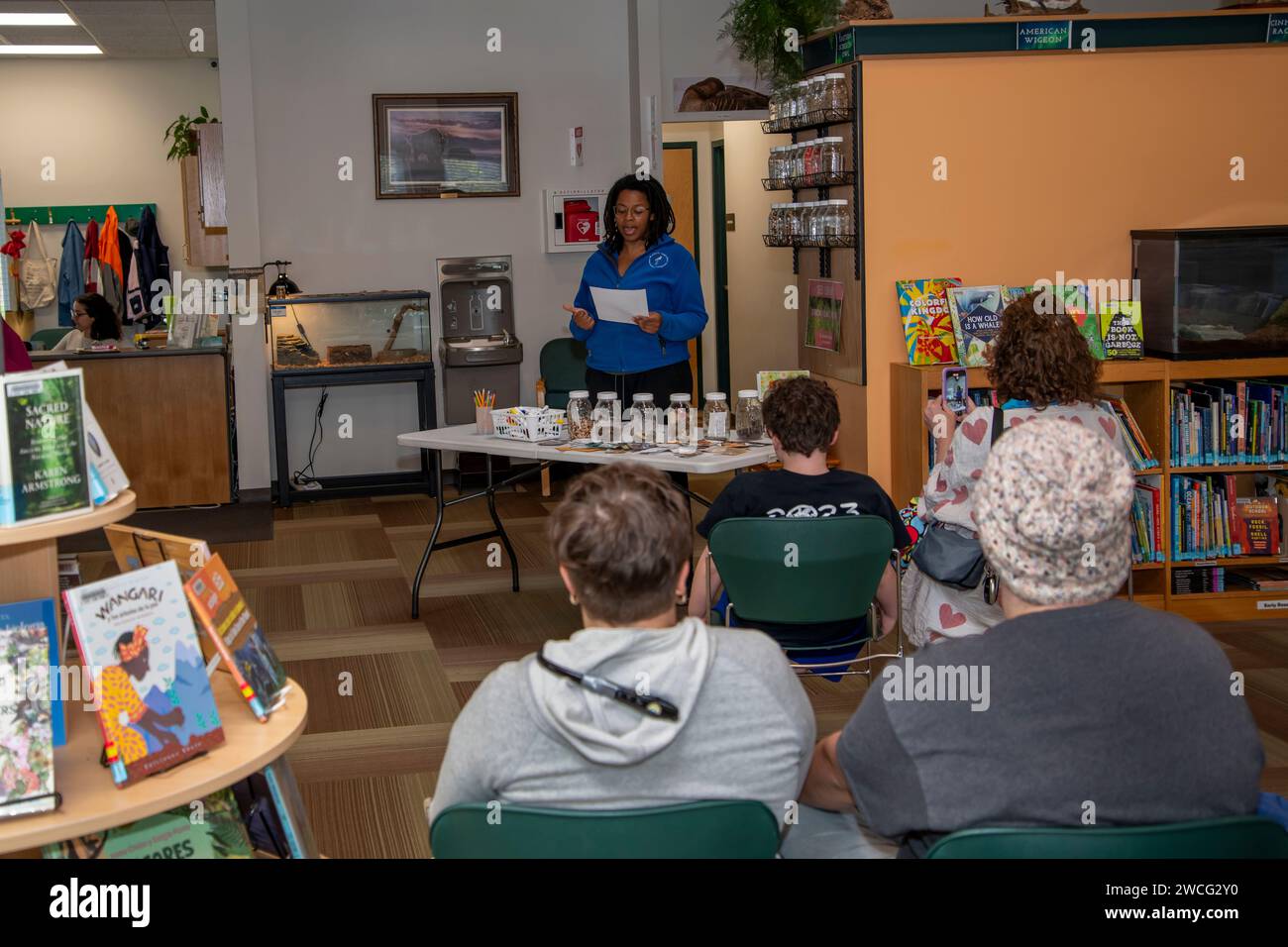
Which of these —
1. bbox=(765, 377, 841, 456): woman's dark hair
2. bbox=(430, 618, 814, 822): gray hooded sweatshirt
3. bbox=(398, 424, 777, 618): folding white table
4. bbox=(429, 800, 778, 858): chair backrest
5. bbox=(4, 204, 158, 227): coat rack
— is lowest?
bbox=(429, 800, 778, 858): chair backrest

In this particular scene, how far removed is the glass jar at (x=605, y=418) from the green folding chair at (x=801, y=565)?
5.04ft

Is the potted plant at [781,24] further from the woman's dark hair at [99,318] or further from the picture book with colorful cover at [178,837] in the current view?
the picture book with colorful cover at [178,837]

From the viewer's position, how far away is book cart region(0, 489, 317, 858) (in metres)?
1.90

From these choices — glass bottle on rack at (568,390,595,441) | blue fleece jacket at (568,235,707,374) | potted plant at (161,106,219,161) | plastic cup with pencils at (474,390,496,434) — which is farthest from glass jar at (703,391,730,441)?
potted plant at (161,106,219,161)

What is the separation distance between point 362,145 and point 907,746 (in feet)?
23.9

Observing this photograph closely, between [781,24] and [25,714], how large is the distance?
21.9ft

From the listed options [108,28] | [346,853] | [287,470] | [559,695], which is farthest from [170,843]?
[108,28]

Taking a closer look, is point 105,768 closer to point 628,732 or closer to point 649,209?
point 628,732

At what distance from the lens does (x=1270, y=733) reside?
406cm

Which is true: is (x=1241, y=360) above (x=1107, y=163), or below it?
below

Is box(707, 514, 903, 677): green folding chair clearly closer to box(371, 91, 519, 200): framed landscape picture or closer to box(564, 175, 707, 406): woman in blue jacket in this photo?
box(564, 175, 707, 406): woman in blue jacket

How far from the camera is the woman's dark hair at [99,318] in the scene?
8.72m

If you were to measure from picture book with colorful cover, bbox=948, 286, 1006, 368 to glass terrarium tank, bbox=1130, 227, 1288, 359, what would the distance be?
679 millimetres
